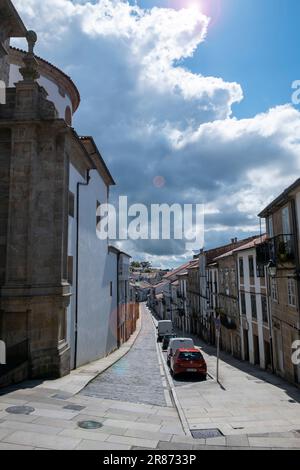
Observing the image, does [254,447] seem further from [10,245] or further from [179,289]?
[179,289]

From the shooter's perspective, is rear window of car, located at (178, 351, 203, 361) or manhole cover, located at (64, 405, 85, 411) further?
rear window of car, located at (178, 351, 203, 361)

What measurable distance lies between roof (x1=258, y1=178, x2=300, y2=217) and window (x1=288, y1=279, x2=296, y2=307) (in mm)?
3680

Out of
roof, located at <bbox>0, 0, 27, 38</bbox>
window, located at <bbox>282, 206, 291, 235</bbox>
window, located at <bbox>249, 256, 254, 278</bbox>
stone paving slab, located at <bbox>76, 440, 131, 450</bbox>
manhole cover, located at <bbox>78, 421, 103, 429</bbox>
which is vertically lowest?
manhole cover, located at <bbox>78, 421, 103, 429</bbox>

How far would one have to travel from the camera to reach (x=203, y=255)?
4344 centimetres

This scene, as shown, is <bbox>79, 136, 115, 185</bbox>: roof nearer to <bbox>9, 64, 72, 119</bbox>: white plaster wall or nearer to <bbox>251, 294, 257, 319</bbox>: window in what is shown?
<bbox>9, 64, 72, 119</bbox>: white plaster wall

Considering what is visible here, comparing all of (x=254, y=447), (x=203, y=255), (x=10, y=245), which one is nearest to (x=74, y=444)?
(x=254, y=447)

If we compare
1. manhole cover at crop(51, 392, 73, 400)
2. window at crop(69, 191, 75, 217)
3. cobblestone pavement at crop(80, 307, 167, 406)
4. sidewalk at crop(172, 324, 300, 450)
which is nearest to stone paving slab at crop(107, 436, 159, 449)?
sidewalk at crop(172, 324, 300, 450)

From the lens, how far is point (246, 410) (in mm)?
10516

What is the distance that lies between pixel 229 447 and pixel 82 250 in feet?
40.1

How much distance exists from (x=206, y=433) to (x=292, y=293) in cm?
1027

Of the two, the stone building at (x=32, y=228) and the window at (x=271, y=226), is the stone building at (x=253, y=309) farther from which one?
the stone building at (x=32, y=228)

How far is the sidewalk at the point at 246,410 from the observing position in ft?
24.6

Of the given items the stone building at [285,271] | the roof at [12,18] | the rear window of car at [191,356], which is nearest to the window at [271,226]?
the stone building at [285,271]

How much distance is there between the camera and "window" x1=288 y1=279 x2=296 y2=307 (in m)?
16.4
